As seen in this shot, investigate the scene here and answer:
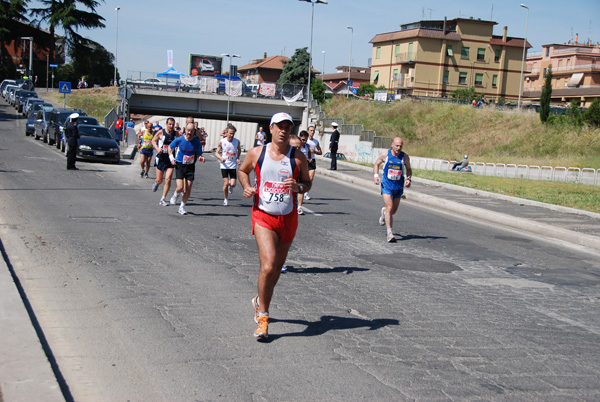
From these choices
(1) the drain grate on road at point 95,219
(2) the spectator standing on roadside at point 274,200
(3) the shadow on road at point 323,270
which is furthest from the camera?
(1) the drain grate on road at point 95,219

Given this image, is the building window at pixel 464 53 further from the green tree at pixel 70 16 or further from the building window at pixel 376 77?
the green tree at pixel 70 16

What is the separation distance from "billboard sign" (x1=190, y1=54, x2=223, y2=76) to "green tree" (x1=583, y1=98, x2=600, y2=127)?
4889 cm

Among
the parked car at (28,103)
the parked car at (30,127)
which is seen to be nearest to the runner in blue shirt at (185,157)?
the parked car at (30,127)

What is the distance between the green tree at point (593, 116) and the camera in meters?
43.2

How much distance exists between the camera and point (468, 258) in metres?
10.3

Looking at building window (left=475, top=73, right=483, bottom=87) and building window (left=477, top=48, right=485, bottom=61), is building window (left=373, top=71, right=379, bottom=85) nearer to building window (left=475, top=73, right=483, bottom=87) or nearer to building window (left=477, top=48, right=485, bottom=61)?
building window (left=475, top=73, right=483, bottom=87)

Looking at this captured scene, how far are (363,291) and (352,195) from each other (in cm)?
1236

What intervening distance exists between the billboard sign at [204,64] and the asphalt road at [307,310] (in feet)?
227

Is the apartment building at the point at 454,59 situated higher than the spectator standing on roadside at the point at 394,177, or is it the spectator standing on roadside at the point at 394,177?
the apartment building at the point at 454,59

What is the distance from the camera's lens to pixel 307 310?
667 centimetres

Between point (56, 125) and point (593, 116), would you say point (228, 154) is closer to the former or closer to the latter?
point (56, 125)

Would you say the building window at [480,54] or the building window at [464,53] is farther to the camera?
the building window at [480,54]

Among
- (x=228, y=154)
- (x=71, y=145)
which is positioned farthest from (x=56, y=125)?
(x=228, y=154)

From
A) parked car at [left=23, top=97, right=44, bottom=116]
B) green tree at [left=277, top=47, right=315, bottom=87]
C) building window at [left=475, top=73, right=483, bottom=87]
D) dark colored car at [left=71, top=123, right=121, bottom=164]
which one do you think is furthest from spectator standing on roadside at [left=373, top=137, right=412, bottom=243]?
green tree at [left=277, top=47, right=315, bottom=87]
